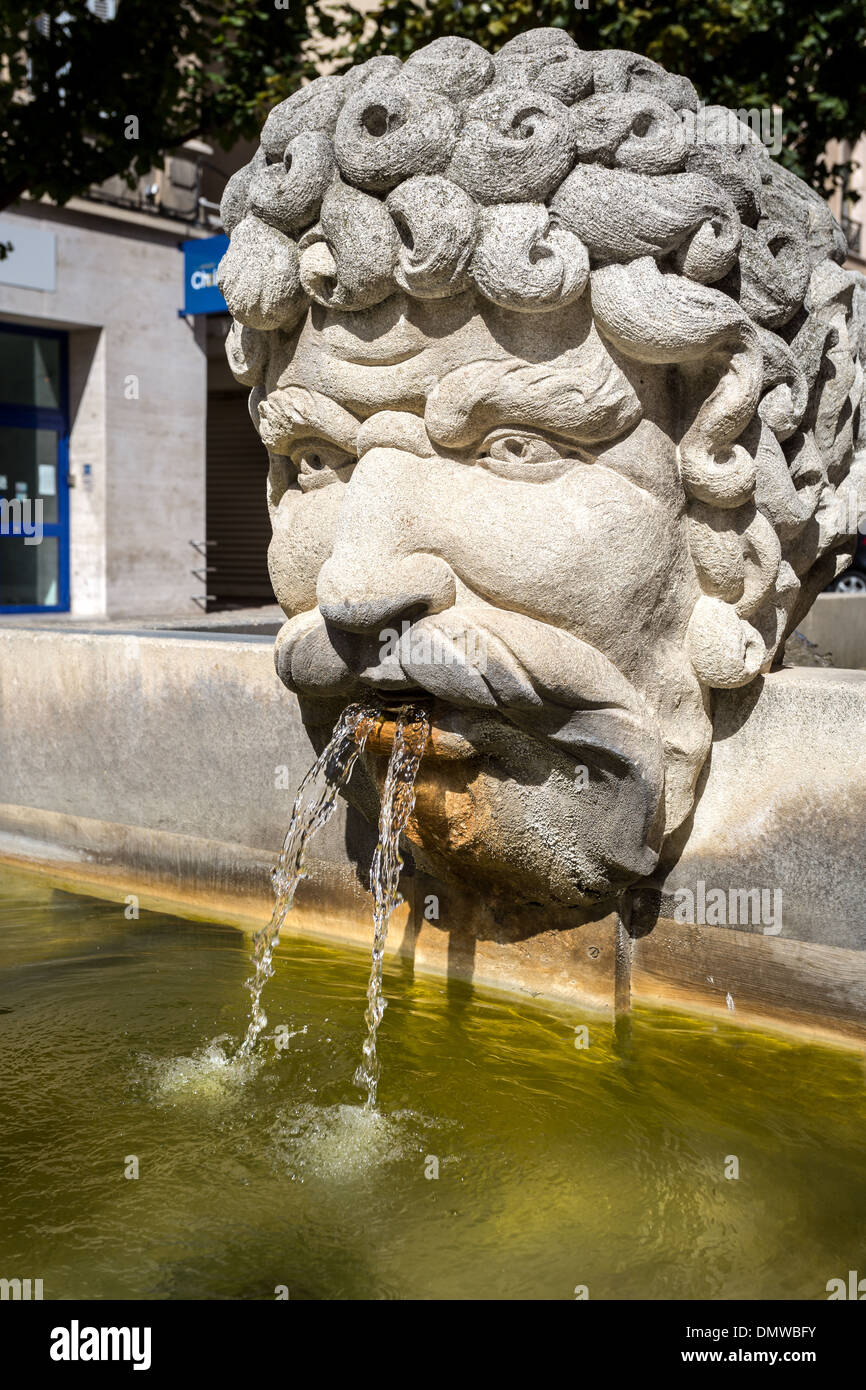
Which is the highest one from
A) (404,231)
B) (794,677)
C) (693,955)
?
(404,231)

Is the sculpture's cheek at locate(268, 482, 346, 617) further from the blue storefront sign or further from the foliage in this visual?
the blue storefront sign

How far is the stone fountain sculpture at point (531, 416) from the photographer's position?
2943 millimetres

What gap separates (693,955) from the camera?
3457 mm

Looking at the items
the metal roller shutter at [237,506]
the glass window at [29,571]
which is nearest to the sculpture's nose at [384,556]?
the glass window at [29,571]

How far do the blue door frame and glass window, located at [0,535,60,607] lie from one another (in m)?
0.03

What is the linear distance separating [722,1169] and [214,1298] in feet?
3.47

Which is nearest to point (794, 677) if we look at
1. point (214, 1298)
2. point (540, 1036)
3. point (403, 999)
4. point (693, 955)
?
point (693, 955)

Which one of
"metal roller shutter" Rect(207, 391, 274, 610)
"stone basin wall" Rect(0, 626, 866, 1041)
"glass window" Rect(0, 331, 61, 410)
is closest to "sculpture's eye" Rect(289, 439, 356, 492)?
"stone basin wall" Rect(0, 626, 866, 1041)

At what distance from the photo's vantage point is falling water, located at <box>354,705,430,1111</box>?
313 cm

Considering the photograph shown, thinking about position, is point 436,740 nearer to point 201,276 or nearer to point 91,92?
point 91,92

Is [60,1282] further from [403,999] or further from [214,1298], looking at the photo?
[403,999]

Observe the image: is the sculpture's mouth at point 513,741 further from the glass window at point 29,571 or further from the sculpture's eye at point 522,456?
the glass window at point 29,571

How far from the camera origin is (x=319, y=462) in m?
3.42

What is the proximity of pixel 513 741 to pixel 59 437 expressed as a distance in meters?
11.4
